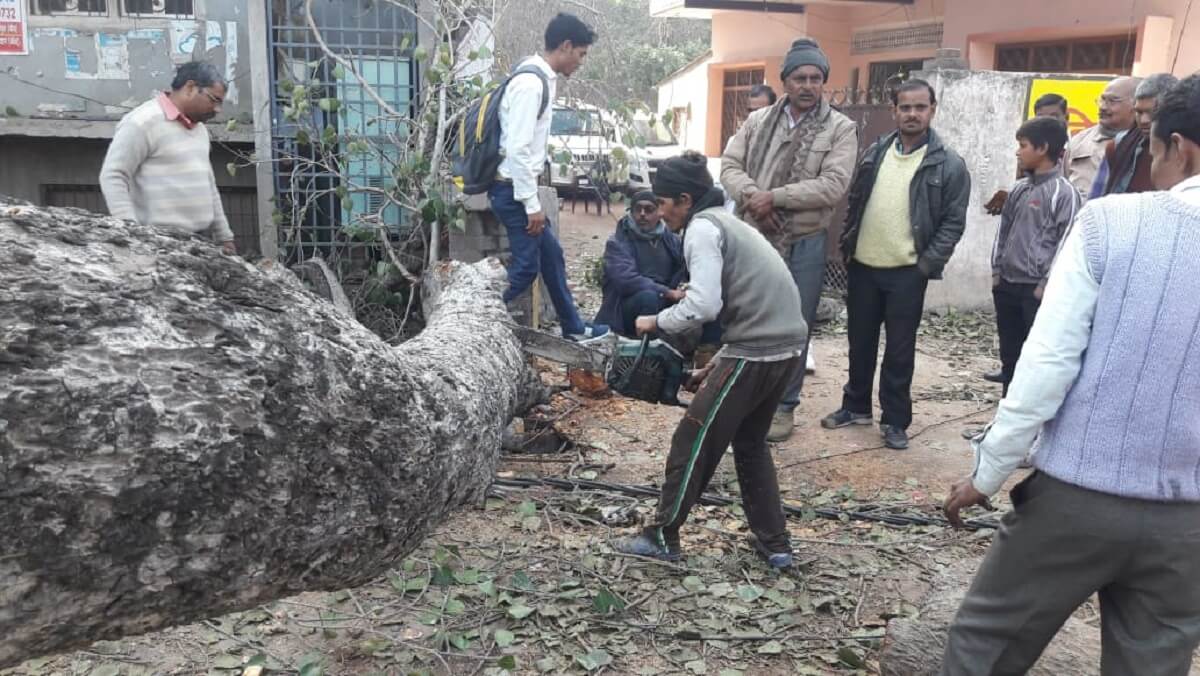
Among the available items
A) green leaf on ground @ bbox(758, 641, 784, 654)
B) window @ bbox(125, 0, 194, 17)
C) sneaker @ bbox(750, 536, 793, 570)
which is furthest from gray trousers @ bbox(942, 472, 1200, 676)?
window @ bbox(125, 0, 194, 17)

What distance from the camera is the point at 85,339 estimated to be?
61.8 inches

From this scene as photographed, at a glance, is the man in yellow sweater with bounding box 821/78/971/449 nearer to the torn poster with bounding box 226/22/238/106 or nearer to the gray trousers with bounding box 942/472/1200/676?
the gray trousers with bounding box 942/472/1200/676

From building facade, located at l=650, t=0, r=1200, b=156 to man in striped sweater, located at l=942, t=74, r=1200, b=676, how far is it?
7.56 metres

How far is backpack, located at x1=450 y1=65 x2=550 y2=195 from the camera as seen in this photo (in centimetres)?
518

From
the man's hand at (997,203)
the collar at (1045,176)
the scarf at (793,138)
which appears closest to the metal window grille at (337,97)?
the scarf at (793,138)

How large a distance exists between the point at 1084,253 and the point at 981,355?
5.69 meters

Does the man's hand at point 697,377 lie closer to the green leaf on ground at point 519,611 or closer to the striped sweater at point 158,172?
the green leaf on ground at point 519,611

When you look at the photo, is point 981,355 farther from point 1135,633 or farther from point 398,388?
point 398,388

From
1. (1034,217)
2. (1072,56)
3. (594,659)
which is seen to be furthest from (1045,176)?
(1072,56)

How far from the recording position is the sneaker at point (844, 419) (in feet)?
17.5

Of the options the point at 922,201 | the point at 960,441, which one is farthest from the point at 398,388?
the point at 960,441

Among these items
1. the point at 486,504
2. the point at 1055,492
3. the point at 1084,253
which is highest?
the point at 1084,253

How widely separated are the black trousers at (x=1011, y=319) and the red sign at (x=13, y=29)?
22.0 ft

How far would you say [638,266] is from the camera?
5.87 metres
